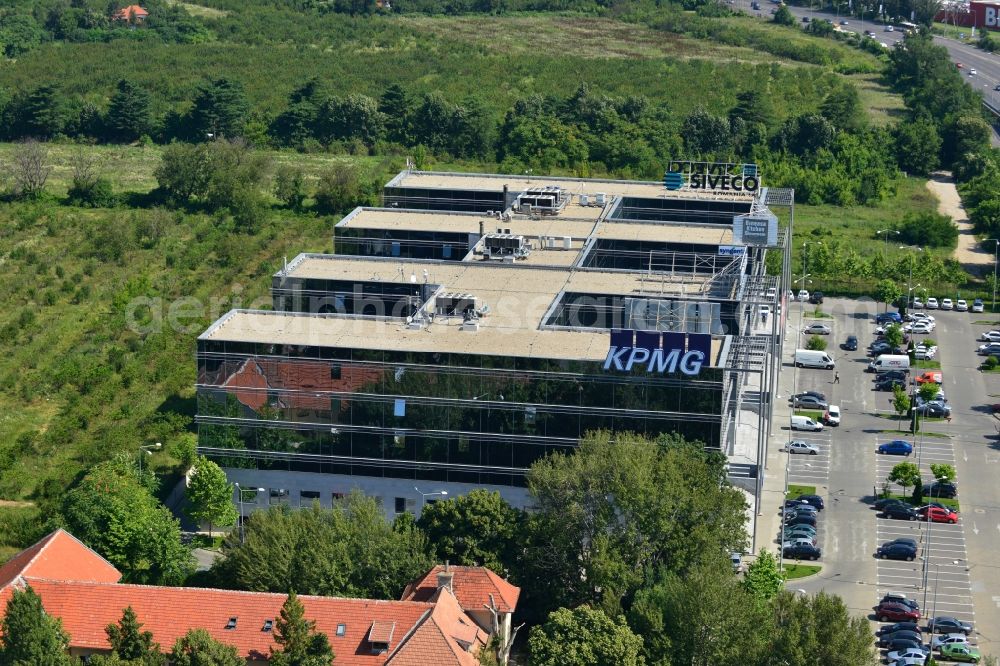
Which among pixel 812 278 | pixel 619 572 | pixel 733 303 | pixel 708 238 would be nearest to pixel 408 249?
pixel 708 238

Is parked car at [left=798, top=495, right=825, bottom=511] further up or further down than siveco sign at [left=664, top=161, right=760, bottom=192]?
further down

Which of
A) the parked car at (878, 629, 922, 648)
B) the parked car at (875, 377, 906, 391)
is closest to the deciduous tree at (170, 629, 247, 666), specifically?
the parked car at (878, 629, 922, 648)

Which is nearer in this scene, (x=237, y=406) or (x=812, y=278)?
(x=237, y=406)

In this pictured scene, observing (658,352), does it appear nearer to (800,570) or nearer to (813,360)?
(800,570)

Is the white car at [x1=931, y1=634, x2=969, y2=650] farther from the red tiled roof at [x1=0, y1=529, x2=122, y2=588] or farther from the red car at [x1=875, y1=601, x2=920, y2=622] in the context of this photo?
the red tiled roof at [x1=0, y1=529, x2=122, y2=588]

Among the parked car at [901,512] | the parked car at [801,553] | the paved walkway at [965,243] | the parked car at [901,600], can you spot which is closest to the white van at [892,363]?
the paved walkway at [965,243]

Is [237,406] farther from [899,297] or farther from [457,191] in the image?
[899,297]
